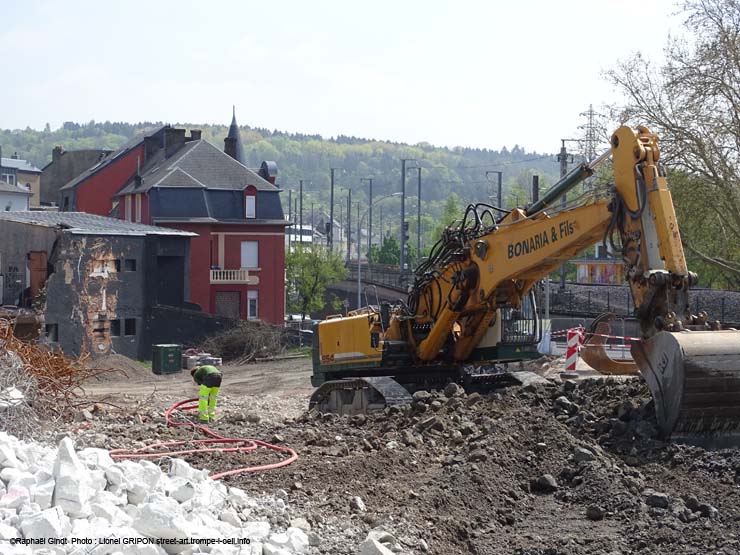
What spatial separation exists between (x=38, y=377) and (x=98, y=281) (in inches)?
980

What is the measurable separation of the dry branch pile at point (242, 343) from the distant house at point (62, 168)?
3844 cm

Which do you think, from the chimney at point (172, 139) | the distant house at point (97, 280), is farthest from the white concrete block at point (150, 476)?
the chimney at point (172, 139)

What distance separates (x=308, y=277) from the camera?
2729 inches

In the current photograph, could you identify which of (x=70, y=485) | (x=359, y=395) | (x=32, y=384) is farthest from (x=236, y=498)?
(x=359, y=395)

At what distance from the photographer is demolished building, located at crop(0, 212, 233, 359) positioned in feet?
121

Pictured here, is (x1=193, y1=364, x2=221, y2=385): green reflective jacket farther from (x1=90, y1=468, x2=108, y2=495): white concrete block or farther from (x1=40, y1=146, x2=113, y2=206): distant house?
(x1=40, y1=146, x2=113, y2=206): distant house

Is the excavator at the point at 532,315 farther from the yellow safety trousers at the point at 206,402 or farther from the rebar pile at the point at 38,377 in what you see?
the rebar pile at the point at 38,377

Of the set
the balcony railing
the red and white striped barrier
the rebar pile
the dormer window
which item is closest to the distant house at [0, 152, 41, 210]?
the dormer window

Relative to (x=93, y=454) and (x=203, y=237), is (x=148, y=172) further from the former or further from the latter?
(x=93, y=454)

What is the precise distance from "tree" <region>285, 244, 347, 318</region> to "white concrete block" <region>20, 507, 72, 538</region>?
200ft

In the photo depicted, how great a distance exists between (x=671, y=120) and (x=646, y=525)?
23.7 metres

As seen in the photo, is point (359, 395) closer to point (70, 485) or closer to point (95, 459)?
point (95, 459)

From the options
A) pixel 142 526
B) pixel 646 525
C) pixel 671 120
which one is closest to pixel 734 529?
pixel 646 525

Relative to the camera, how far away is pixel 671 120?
3148 cm
